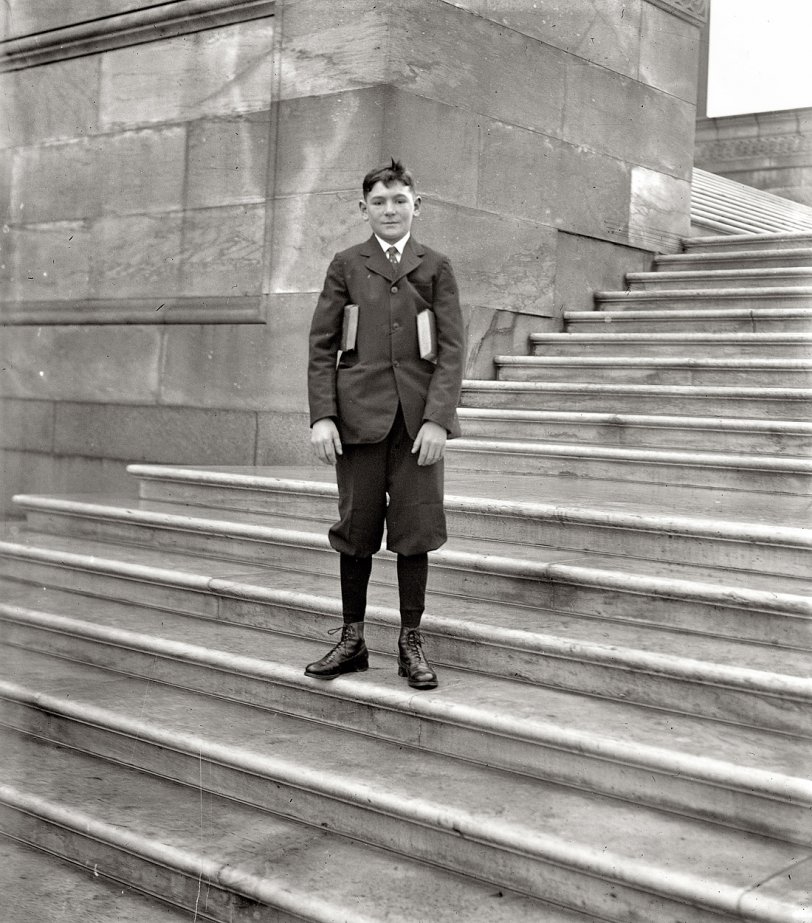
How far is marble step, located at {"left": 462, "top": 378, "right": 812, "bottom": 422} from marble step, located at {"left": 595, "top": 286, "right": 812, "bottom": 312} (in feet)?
3.60

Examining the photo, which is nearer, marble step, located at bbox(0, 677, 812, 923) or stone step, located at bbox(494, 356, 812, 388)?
marble step, located at bbox(0, 677, 812, 923)

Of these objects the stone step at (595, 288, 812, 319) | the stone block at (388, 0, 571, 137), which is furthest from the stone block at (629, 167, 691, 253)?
the stone block at (388, 0, 571, 137)

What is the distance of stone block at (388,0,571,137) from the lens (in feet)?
26.7

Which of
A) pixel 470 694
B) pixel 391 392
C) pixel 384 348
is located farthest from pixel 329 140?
pixel 470 694

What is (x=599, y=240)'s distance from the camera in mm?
9492

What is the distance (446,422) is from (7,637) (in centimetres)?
283

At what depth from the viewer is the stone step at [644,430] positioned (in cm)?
644

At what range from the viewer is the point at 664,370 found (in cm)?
767

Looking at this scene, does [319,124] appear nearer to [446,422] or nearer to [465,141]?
[465,141]

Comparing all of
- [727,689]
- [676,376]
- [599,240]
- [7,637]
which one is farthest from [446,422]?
[599,240]

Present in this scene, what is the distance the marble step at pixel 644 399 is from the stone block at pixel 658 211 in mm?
2410

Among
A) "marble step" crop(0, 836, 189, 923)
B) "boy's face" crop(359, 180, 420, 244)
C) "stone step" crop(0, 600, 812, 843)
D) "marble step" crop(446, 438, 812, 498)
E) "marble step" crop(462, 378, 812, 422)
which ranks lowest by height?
"marble step" crop(0, 836, 189, 923)

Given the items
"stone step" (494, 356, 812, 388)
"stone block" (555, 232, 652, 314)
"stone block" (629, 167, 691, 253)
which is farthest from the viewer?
"stone block" (629, 167, 691, 253)

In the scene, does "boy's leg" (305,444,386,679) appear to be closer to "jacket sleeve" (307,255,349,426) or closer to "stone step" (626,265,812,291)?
"jacket sleeve" (307,255,349,426)
